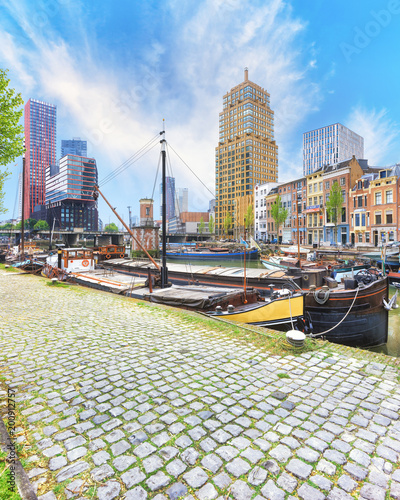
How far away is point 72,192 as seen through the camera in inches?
5448

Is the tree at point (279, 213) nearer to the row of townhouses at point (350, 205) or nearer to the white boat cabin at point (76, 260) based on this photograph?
the row of townhouses at point (350, 205)

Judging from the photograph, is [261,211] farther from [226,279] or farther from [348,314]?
[348,314]

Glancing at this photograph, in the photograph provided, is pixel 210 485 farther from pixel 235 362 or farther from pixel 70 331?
pixel 70 331

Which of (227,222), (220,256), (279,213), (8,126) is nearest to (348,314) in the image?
(8,126)

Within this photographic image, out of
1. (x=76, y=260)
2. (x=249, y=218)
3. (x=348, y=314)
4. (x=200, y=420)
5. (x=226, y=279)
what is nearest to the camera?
(x=200, y=420)

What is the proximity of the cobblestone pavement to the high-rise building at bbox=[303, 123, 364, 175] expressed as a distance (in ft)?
477

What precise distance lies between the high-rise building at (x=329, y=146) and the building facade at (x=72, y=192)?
116m

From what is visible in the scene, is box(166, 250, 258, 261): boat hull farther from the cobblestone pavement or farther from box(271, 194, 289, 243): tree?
the cobblestone pavement

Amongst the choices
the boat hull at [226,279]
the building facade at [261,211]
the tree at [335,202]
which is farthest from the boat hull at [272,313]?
the building facade at [261,211]

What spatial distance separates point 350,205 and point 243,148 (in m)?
70.8

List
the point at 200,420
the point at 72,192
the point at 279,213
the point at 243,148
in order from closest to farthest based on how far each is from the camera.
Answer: the point at 200,420
the point at 279,213
the point at 243,148
the point at 72,192

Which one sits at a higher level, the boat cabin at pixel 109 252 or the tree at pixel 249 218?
the tree at pixel 249 218

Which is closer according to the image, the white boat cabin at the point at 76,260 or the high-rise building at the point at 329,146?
the white boat cabin at the point at 76,260

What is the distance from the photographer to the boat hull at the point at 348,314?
11555 mm
